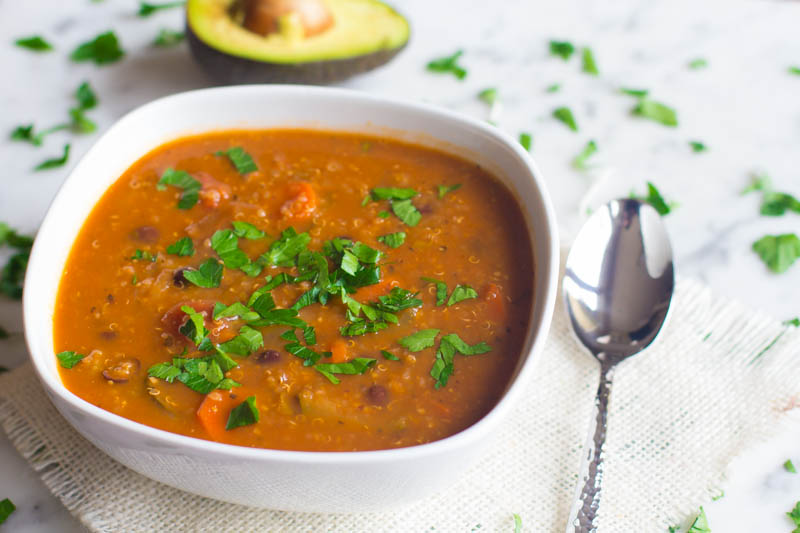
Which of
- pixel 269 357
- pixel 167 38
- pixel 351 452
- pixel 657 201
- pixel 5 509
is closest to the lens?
pixel 351 452

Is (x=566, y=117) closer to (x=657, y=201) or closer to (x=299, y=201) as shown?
(x=657, y=201)

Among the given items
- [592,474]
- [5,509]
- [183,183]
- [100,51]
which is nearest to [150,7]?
[100,51]

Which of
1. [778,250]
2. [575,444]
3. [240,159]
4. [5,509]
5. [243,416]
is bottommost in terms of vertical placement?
[5,509]

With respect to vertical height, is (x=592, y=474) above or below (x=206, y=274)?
below

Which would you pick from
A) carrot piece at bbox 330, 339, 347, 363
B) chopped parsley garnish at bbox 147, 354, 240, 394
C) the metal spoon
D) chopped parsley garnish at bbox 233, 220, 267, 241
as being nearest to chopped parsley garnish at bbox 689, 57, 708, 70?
the metal spoon

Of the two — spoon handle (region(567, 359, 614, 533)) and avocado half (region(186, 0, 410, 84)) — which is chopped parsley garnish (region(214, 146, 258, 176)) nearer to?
avocado half (region(186, 0, 410, 84))

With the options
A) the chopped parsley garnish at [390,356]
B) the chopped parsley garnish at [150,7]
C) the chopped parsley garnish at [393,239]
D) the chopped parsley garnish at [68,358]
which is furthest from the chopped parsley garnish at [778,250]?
the chopped parsley garnish at [150,7]

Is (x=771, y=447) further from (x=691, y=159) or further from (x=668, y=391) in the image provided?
(x=691, y=159)

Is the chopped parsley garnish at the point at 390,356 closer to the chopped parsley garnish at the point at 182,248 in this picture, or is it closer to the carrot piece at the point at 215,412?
the carrot piece at the point at 215,412
